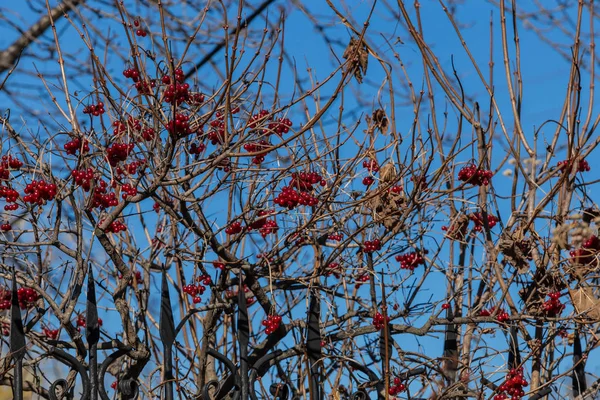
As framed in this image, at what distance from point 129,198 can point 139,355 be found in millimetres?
747

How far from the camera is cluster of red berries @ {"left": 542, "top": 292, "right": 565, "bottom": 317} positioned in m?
3.43

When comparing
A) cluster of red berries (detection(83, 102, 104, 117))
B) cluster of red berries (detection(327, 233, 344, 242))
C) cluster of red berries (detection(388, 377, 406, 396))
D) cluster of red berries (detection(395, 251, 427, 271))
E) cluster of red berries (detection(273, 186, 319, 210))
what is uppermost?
cluster of red berries (detection(83, 102, 104, 117))

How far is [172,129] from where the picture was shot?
2.70m

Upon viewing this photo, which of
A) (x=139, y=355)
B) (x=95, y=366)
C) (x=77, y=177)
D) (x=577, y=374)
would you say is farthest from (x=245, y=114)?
(x=577, y=374)

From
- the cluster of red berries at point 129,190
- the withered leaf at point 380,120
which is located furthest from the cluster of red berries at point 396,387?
the cluster of red berries at point 129,190

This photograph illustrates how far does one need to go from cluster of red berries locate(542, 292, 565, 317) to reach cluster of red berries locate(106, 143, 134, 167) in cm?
201

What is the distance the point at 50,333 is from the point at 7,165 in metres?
1.20

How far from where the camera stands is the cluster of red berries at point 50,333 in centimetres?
396

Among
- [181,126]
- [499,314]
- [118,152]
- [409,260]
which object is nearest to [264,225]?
[409,260]

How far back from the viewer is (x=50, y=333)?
415 centimetres

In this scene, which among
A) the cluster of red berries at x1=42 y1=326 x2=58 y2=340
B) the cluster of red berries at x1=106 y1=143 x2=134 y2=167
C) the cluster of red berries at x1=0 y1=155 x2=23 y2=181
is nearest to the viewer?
the cluster of red berries at x1=106 y1=143 x2=134 y2=167

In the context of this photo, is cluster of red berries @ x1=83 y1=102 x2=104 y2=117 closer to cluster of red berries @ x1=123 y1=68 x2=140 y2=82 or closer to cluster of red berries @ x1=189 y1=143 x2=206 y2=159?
cluster of red berries @ x1=123 y1=68 x2=140 y2=82

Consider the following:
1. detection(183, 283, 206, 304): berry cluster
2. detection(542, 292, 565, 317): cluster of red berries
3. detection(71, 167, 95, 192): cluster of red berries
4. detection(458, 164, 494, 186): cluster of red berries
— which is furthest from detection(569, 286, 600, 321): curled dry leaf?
detection(71, 167, 95, 192): cluster of red berries

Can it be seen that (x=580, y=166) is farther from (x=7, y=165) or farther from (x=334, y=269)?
(x=7, y=165)
